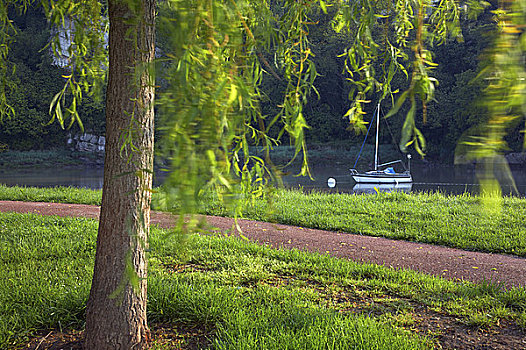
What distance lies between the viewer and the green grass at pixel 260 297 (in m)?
3.03

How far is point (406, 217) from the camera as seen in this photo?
840 cm

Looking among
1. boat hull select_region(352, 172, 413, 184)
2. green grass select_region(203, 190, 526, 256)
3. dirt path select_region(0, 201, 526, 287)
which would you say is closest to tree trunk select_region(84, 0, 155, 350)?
dirt path select_region(0, 201, 526, 287)

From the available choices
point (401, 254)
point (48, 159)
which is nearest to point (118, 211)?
point (401, 254)

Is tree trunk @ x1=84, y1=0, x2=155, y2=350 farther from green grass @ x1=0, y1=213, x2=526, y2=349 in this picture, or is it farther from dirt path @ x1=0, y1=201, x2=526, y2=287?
dirt path @ x1=0, y1=201, x2=526, y2=287

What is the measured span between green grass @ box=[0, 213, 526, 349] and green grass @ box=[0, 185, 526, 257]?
112 centimetres

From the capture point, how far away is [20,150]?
40.5 m

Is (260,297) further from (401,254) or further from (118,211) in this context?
(401,254)

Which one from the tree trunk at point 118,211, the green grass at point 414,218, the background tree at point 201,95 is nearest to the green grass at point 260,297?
the tree trunk at point 118,211

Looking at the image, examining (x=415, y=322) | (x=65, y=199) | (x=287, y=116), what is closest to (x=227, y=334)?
(x=415, y=322)

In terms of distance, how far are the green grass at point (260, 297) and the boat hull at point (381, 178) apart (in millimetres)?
18397

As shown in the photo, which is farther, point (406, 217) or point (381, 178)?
point (381, 178)

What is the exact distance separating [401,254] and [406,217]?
2.63 meters

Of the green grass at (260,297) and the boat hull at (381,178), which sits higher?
the boat hull at (381,178)

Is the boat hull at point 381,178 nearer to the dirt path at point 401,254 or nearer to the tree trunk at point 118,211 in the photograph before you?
the dirt path at point 401,254
